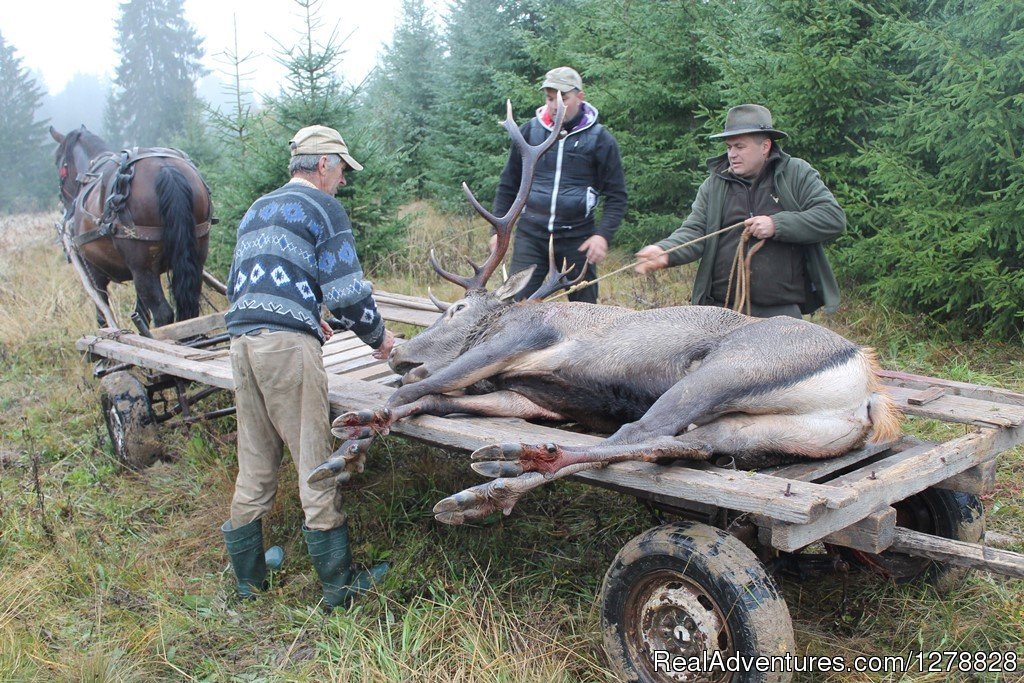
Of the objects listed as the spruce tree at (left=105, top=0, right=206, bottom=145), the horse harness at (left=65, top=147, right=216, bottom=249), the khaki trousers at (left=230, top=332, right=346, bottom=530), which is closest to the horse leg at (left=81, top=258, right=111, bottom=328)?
the horse harness at (left=65, top=147, right=216, bottom=249)

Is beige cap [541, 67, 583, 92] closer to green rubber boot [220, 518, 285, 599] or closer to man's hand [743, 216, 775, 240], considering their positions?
man's hand [743, 216, 775, 240]

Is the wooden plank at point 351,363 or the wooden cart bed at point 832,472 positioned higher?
the wooden cart bed at point 832,472

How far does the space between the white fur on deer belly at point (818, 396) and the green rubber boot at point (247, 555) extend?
96.8 inches

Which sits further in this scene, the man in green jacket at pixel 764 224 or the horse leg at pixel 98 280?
the horse leg at pixel 98 280

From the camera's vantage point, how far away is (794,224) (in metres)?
4.75

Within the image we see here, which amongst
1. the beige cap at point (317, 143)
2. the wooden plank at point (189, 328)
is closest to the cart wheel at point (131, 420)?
the wooden plank at point (189, 328)

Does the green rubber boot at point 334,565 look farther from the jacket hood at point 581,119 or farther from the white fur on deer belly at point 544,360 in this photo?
the jacket hood at point 581,119

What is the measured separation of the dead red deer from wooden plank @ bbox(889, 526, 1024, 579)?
470mm

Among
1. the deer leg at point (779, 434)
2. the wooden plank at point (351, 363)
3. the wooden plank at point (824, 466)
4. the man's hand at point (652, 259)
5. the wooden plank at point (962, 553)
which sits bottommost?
the wooden plank at point (962, 553)

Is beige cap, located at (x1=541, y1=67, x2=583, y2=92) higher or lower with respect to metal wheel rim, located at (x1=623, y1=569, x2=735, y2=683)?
higher

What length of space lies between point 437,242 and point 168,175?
507 cm

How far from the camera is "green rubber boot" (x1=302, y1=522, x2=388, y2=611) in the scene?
160 inches

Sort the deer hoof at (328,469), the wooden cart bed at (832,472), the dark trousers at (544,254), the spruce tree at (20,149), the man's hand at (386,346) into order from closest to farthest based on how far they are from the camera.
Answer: the wooden cart bed at (832,472), the deer hoof at (328,469), the man's hand at (386,346), the dark trousers at (544,254), the spruce tree at (20,149)

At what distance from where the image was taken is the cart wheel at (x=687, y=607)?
2.83 m
